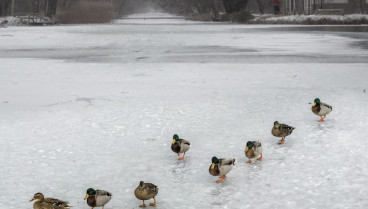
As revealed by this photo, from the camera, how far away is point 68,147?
5367 mm

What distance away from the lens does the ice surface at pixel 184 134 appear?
4.13 metres

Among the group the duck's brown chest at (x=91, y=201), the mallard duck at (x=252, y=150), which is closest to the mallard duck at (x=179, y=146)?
the mallard duck at (x=252, y=150)

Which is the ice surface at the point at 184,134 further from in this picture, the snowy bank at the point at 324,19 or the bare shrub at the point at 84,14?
the bare shrub at the point at 84,14

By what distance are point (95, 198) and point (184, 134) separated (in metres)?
2.35

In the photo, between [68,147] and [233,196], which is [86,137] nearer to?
[68,147]

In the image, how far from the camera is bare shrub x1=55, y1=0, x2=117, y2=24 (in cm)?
4753

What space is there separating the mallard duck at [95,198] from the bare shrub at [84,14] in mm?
45143

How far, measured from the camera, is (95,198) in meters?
3.61

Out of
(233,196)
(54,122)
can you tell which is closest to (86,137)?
(54,122)

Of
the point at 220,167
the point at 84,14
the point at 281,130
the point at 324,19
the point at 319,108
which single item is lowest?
the point at 220,167

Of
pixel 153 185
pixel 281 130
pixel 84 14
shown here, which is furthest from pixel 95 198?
pixel 84 14

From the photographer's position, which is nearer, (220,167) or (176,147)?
(220,167)

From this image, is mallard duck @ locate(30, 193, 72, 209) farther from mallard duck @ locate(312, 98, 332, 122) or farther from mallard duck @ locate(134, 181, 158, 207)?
mallard duck @ locate(312, 98, 332, 122)

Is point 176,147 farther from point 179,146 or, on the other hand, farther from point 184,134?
→ point 184,134
